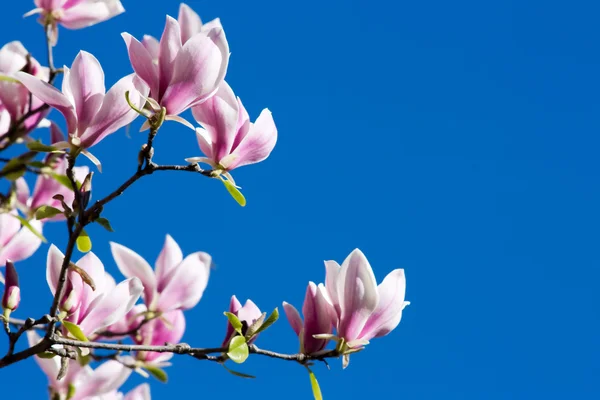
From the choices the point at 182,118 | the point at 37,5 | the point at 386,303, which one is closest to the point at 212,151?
the point at 182,118

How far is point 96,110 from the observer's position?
0.88 m

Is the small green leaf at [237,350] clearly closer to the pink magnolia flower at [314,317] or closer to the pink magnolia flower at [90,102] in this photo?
the pink magnolia flower at [314,317]

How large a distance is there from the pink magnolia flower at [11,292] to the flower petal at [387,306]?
1.57 ft

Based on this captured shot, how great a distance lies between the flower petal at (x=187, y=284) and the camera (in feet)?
4.28

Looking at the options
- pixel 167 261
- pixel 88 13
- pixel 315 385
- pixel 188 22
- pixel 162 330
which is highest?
pixel 88 13

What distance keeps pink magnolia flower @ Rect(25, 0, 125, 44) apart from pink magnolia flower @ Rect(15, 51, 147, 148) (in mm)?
589

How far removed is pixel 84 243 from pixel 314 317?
1.07 ft

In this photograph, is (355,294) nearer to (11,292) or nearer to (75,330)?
(75,330)

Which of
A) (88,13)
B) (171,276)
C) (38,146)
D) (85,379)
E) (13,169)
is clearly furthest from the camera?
(88,13)

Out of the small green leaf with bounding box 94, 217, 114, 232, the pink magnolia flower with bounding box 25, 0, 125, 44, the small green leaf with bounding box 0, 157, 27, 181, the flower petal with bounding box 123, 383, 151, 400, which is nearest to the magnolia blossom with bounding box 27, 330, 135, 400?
the flower petal with bounding box 123, 383, 151, 400

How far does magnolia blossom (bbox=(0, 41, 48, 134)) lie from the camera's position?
103 cm

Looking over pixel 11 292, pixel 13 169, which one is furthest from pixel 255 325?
pixel 13 169

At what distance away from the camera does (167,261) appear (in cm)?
133

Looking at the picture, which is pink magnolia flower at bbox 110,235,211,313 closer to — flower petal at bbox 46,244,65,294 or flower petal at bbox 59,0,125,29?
flower petal at bbox 46,244,65,294
